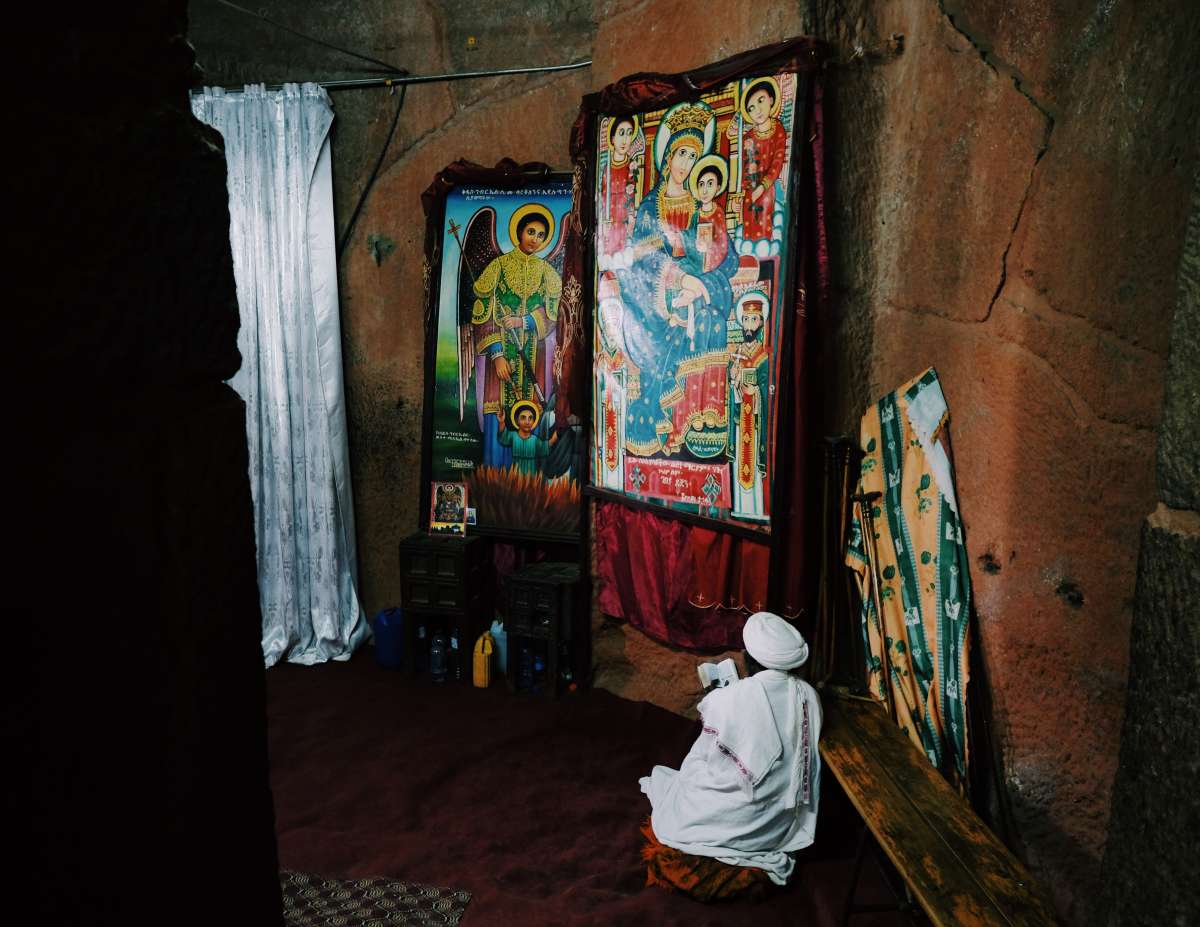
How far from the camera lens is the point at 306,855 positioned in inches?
124

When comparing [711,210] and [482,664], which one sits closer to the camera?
[711,210]

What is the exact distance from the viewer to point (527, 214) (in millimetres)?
4645

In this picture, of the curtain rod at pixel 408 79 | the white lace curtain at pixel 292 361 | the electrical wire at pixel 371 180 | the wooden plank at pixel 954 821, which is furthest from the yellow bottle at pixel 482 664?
the curtain rod at pixel 408 79

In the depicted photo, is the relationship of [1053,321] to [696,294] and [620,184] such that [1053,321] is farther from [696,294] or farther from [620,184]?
[620,184]

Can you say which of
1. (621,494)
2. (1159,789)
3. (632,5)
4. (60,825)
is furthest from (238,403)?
(632,5)

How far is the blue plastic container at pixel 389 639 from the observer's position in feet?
16.0

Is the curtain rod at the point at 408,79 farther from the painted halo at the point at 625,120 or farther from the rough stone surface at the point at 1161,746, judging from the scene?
the rough stone surface at the point at 1161,746

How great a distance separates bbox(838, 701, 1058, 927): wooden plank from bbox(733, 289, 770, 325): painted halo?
5.26ft

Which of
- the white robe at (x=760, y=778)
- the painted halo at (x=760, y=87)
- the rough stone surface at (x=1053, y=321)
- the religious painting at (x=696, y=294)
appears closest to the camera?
the rough stone surface at (x=1053, y=321)

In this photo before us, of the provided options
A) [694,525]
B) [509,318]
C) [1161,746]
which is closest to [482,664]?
[694,525]

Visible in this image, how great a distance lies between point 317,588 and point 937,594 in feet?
12.5

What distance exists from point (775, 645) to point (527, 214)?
2.91 meters

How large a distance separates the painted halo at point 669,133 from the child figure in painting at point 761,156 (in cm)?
11

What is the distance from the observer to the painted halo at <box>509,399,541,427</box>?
470 centimetres
